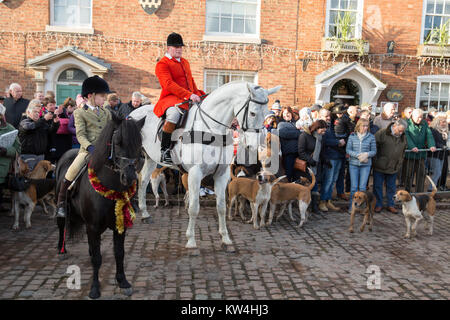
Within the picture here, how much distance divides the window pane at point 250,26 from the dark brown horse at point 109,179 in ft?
36.4

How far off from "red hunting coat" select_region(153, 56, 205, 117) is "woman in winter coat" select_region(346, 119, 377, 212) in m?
3.97

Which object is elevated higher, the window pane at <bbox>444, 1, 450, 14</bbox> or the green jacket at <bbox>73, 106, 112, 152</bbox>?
the window pane at <bbox>444, 1, 450, 14</bbox>

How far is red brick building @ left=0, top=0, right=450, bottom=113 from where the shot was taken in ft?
42.1

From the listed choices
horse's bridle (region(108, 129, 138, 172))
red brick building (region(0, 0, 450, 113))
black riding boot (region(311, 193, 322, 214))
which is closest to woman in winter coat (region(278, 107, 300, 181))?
black riding boot (region(311, 193, 322, 214))

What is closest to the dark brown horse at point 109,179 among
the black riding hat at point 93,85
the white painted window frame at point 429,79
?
the black riding hat at point 93,85

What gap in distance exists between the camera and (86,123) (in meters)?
4.89

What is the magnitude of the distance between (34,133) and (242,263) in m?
5.08

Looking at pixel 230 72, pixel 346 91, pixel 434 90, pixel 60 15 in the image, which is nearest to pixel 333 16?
pixel 346 91

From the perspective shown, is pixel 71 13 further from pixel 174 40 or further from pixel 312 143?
pixel 312 143

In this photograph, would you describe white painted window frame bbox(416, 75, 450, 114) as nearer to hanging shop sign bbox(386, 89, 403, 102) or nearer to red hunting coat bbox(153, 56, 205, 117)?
hanging shop sign bbox(386, 89, 403, 102)

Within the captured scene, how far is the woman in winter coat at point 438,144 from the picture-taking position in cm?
976

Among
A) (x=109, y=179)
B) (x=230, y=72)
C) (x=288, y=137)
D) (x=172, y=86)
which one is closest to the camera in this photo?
(x=109, y=179)

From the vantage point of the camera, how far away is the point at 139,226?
708 cm
